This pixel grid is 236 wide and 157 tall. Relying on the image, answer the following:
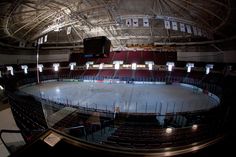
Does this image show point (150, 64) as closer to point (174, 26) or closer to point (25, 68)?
point (174, 26)

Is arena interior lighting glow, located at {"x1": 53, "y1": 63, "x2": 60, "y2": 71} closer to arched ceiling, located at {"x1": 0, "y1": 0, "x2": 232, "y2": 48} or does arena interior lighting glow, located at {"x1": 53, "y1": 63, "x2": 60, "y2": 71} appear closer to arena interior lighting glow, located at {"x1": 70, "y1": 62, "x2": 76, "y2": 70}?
arena interior lighting glow, located at {"x1": 70, "y1": 62, "x2": 76, "y2": 70}

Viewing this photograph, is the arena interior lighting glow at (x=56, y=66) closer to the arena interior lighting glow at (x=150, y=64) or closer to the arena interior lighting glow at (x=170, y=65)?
the arena interior lighting glow at (x=150, y=64)

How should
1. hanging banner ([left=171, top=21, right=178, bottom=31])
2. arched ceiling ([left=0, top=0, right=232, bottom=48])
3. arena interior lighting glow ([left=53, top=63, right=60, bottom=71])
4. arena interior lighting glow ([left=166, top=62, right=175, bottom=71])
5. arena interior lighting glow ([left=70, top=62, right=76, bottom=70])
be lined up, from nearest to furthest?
arched ceiling ([left=0, top=0, right=232, bottom=48]) < hanging banner ([left=171, top=21, right=178, bottom=31]) < arena interior lighting glow ([left=166, top=62, right=175, bottom=71]) < arena interior lighting glow ([left=53, top=63, right=60, bottom=71]) < arena interior lighting glow ([left=70, top=62, right=76, bottom=70])

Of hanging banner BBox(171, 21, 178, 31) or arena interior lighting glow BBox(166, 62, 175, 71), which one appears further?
arena interior lighting glow BBox(166, 62, 175, 71)

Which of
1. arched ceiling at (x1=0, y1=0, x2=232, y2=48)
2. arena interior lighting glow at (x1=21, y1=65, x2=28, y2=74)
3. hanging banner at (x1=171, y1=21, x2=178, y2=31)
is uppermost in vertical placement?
arched ceiling at (x1=0, y1=0, x2=232, y2=48)

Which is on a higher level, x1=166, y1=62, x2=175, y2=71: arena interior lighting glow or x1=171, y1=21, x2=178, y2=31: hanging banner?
x1=171, y1=21, x2=178, y2=31: hanging banner

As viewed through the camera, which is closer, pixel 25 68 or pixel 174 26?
pixel 174 26

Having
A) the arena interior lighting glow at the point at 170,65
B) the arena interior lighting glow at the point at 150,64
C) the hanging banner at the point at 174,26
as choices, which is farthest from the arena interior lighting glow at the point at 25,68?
the hanging banner at the point at 174,26

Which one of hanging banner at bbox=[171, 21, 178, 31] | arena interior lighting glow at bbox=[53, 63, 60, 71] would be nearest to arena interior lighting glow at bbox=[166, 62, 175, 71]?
hanging banner at bbox=[171, 21, 178, 31]

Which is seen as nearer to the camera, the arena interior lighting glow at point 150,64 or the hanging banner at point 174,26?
the hanging banner at point 174,26

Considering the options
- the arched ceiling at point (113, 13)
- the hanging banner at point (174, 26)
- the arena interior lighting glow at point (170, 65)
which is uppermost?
the arched ceiling at point (113, 13)

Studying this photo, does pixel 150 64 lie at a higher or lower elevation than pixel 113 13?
lower

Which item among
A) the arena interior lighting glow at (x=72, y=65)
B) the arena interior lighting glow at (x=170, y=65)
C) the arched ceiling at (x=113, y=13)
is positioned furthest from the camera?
the arena interior lighting glow at (x=72, y=65)

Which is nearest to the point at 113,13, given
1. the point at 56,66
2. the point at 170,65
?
the point at 170,65
